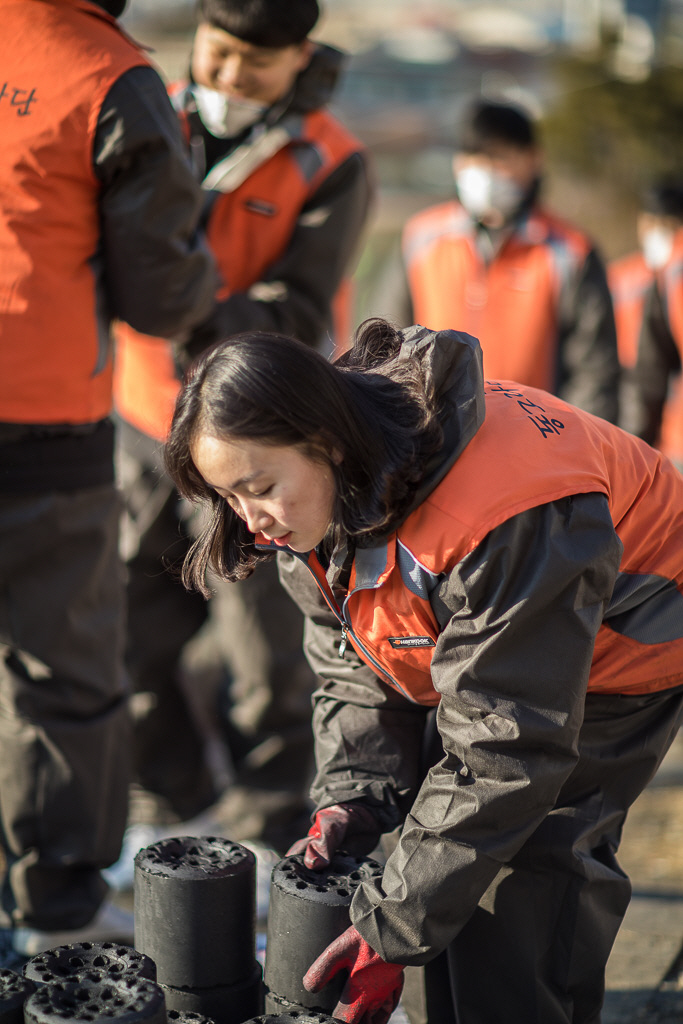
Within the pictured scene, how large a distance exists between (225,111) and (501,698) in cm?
204

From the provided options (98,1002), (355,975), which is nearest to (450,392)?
(355,975)

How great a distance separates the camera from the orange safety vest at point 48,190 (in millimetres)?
2350

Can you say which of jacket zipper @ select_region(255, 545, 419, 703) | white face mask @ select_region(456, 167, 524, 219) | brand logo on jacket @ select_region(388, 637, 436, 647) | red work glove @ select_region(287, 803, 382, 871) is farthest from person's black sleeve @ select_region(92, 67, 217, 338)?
white face mask @ select_region(456, 167, 524, 219)

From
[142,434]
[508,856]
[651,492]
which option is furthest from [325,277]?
[508,856]

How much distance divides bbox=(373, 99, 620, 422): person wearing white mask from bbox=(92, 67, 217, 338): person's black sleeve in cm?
175

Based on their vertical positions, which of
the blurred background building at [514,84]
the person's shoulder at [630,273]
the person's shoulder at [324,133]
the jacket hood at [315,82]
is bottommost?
the blurred background building at [514,84]

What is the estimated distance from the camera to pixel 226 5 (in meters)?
2.94

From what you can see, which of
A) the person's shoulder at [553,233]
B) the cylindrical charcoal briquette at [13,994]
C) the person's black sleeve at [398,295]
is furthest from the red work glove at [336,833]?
the person's shoulder at [553,233]

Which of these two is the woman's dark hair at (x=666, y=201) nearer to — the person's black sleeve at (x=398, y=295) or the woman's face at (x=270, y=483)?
the person's black sleeve at (x=398, y=295)

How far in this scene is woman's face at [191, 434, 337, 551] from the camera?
175cm

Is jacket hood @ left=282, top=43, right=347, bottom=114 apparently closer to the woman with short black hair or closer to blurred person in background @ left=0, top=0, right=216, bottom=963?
blurred person in background @ left=0, top=0, right=216, bottom=963

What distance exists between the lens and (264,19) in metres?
2.93

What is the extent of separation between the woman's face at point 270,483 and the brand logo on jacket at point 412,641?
0.23 metres

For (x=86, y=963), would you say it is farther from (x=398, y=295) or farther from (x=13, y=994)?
(x=398, y=295)
